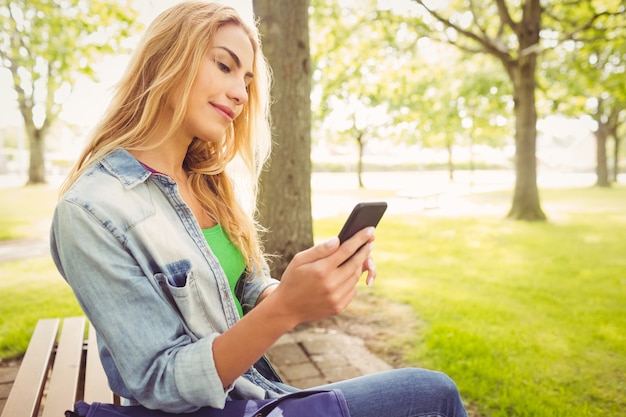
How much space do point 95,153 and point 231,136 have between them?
2.22 ft

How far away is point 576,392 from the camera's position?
360 cm

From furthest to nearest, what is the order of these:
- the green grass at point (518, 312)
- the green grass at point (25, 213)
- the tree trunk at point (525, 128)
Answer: the tree trunk at point (525, 128), the green grass at point (25, 213), the green grass at point (518, 312)

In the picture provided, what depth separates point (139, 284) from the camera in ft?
4.13

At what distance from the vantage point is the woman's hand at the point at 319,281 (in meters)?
1.17

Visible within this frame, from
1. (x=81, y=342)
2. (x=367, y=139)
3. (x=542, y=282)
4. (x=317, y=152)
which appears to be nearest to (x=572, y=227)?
(x=542, y=282)

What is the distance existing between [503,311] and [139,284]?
4995 millimetres

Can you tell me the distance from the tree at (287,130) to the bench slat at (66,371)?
188cm

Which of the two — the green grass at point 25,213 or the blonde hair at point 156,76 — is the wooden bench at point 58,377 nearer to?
the blonde hair at point 156,76

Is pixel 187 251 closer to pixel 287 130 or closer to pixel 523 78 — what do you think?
pixel 287 130

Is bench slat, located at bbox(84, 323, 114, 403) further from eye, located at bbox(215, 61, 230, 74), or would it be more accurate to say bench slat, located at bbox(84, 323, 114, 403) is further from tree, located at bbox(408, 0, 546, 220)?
tree, located at bbox(408, 0, 546, 220)

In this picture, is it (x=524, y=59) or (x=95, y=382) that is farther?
(x=524, y=59)

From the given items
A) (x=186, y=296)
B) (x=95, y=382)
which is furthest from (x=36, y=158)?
(x=186, y=296)

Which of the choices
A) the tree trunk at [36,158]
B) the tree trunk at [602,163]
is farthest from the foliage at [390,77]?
the tree trunk at [36,158]

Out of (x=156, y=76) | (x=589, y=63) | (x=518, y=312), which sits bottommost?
(x=518, y=312)
